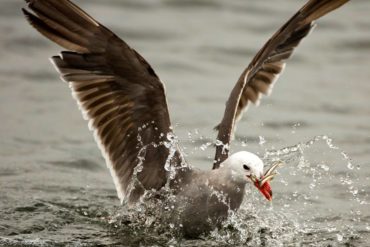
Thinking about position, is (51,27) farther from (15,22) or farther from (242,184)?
(15,22)

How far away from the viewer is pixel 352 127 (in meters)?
11.2

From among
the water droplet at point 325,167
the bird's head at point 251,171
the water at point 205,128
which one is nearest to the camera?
the bird's head at point 251,171

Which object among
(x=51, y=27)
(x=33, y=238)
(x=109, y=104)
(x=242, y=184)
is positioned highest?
(x=51, y=27)

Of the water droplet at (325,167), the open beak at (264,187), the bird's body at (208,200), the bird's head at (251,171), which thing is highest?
the water droplet at (325,167)

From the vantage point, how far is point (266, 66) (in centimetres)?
912

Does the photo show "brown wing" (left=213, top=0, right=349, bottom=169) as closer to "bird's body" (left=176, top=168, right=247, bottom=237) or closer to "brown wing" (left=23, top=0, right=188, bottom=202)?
"bird's body" (left=176, top=168, right=247, bottom=237)

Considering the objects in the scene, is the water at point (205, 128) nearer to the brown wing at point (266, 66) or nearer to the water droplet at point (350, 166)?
the water droplet at point (350, 166)

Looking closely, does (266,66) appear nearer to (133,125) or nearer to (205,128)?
(133,125)

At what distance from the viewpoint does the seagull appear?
752cm

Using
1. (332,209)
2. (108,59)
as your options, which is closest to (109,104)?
(108,59)

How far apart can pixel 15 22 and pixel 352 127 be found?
18.1 ft

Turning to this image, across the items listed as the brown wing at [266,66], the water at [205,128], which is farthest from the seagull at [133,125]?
the water at [205,128]

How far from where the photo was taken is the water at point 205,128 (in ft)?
26.6

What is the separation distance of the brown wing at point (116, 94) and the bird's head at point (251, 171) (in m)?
0.52
